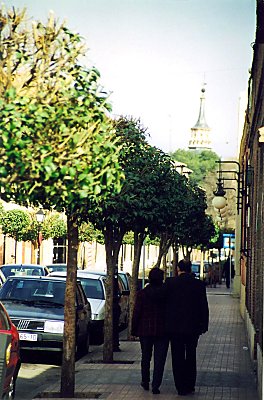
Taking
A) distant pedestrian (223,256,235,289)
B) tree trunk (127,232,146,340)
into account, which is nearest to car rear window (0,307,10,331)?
tree trunk (127,232,146,340)

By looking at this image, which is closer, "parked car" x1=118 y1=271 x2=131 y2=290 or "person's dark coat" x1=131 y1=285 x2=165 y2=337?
"person's dark coat" x1=131 y1=285 x2=165 y2=337

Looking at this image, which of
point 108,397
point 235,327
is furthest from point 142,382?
point 235,327

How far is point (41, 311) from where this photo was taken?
1817 centimetres

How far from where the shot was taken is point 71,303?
45.9 feet

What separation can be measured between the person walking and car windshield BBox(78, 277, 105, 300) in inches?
342

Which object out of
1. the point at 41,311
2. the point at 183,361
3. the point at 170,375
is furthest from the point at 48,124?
the point at 41,311

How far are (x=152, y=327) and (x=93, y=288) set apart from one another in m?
9.59

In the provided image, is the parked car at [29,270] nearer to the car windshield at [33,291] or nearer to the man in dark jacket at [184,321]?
the car windshield at [33,291]

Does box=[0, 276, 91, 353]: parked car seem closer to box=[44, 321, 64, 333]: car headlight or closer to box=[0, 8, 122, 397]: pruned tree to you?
box=[44, 321, 64, 333]: car headlight

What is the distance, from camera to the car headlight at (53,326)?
17484 mm

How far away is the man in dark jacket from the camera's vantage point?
14.5m

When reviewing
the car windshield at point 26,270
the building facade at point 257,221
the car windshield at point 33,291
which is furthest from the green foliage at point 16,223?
the car windshield at point 33,291

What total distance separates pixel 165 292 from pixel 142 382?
1.32m

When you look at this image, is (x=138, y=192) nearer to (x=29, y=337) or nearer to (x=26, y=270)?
(x=29, y=337)
